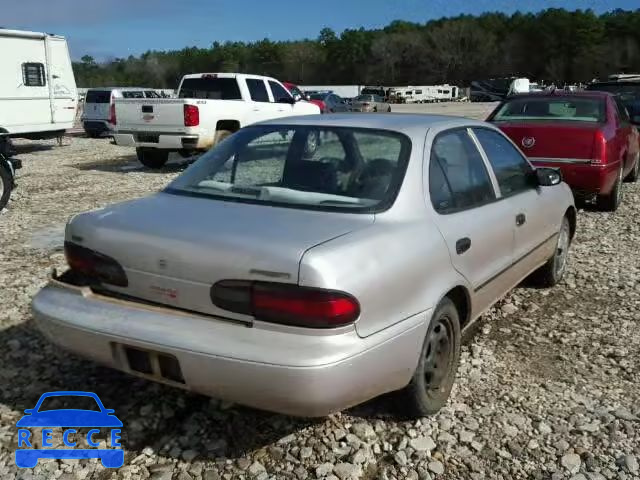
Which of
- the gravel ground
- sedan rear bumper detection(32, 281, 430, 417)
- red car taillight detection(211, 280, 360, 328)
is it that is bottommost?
the gravel ground

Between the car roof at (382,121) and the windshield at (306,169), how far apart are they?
0.19 ft

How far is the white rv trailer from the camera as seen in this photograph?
13742 mm

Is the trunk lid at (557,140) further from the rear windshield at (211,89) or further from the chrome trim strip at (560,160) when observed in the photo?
the rear windshield at (211,89)

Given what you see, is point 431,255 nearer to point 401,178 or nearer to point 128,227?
point 401,178

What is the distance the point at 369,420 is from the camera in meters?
3.25

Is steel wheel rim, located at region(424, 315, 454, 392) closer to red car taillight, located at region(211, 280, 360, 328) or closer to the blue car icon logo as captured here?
red car taillight, located at region(211, 280, 360, 328)

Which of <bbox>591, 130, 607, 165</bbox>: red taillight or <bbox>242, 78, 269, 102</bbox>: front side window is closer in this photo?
<bbox>591, 130, 607, 165</bbox>: red taillight

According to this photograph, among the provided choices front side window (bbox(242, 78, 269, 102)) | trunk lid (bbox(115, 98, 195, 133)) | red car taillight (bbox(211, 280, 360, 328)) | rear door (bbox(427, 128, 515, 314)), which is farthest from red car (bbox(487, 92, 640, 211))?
front side window (bbox(242, 78, 269, 102))

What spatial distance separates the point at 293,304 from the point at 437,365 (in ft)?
3.64

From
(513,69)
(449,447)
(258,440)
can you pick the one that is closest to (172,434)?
(258,440)

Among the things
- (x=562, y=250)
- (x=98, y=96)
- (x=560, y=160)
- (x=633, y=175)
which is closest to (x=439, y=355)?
(x=562, y=250)

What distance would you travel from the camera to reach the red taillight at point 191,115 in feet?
40.1

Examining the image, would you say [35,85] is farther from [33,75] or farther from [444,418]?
[444,418]

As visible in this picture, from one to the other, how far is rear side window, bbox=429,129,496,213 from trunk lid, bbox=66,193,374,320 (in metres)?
0.57
